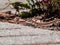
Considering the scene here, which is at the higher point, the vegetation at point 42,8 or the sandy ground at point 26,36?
the vegetation at point 42,8

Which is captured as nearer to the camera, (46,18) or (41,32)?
(41,32)

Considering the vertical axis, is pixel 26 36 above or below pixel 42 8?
below

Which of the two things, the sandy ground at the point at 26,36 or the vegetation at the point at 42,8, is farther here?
the vegetation at the point at 42,8

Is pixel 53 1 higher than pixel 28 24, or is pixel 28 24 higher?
pixel 53 1

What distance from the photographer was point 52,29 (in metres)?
3.49

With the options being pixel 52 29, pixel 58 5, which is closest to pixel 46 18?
pixel 58 5

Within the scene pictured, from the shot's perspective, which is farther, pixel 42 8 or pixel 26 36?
pixel 42 8

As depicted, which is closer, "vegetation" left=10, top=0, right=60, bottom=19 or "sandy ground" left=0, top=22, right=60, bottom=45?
"sandy ground" left=0, top=22, right=60, bottom=45

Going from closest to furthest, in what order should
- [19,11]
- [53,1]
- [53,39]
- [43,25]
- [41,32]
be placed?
1. [53,39]
2. [41,32]
3. [43,25]
4. [53,1]
5. [19,11]

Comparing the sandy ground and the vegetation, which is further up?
the vegetation

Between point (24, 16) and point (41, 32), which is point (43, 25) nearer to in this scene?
point (41, 32)

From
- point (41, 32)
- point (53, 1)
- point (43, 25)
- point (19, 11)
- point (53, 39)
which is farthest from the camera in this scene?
point (19, 11)

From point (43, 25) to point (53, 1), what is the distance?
47 cm

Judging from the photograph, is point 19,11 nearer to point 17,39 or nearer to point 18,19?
point 18,19
